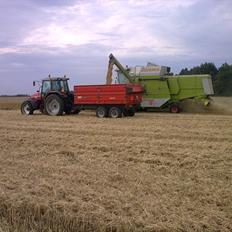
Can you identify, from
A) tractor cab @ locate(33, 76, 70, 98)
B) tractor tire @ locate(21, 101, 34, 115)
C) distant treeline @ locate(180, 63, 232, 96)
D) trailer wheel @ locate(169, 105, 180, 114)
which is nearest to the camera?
tractor cab @ locate(33, 76, 70, 98)

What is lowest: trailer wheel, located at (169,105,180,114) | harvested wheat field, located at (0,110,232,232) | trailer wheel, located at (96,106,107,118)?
harvested wheat field, located at (0,110,232,232)

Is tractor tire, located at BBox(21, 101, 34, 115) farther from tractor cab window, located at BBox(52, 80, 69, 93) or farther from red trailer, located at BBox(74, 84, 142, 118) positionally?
red trailer, located at BBox(74, 84, 142, 118)

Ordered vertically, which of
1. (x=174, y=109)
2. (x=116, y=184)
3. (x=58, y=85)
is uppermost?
(x=58, y=85)

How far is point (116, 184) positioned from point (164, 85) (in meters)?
18.0

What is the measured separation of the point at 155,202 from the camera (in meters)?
6.32

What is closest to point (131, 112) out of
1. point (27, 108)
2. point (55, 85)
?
point (55, 85)

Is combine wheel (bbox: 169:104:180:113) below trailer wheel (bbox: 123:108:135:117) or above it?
below

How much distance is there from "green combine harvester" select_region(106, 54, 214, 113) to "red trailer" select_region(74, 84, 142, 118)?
3301mm

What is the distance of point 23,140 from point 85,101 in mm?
9327

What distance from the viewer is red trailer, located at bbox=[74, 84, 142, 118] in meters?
20.9

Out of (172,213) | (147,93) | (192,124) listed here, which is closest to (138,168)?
(172,213)

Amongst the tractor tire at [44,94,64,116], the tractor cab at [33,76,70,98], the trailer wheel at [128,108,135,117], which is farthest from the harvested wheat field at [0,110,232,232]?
the tractor cab at [33,76,70,98]

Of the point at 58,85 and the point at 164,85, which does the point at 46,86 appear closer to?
the point at 58,85

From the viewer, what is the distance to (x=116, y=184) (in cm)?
728
